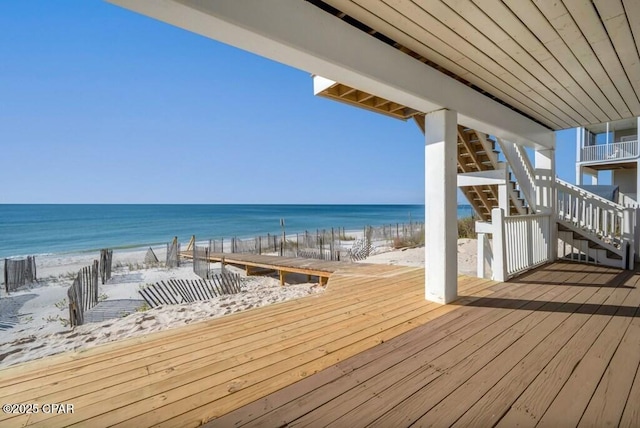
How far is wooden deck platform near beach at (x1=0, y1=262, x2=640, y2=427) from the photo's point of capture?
131 cm

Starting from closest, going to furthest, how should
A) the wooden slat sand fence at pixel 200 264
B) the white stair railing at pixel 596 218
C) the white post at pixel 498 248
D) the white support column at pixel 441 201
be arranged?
the white support column at pixel 441 201 → the white post at pixel 498 248 → the white stair railing at pixel 596 218 → the wooden slat sand fence at pixel 200 264

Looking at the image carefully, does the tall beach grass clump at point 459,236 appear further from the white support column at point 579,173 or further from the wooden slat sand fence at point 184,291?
the wooden slat sand fence at point 184,291

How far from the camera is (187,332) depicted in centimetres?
234

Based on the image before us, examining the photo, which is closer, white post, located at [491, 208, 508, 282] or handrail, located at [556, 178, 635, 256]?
white post, located at [491, 208, 508, 282]

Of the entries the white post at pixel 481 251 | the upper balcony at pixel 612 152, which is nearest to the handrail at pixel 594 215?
the white post at pixel 481 251

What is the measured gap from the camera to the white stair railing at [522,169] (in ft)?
16.4

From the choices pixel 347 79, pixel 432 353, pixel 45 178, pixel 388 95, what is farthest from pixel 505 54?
pixel 45 178

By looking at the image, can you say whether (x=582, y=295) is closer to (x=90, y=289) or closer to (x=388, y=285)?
(x=388, y=285)

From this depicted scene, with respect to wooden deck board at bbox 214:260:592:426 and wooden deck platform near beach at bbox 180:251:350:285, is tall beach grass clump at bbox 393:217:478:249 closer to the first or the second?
wooden deck platform near beach at bbox 180:251:350:285

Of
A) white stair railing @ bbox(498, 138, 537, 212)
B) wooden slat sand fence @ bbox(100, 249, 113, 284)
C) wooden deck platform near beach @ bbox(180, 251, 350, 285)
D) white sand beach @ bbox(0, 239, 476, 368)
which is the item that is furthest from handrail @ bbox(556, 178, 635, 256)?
wooden slat sand fence @ bbox(100, 249, 113, 284)

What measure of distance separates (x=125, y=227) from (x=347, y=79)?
31693mm

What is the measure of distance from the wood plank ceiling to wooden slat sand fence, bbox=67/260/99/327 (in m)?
5.71

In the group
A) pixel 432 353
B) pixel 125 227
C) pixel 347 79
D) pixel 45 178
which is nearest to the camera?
pixel 432 353

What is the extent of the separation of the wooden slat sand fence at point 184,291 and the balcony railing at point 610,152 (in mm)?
16000
